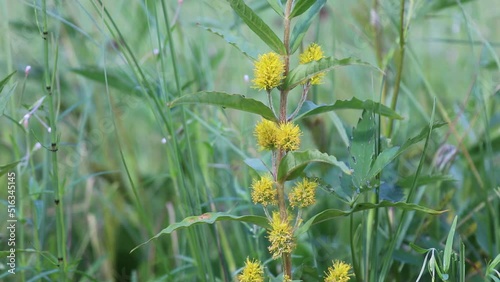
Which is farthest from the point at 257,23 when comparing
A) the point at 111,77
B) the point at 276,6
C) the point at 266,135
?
the point at 111,77

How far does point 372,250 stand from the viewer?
1031 mm

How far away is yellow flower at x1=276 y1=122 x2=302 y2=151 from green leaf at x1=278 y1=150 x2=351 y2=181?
0.02 meters

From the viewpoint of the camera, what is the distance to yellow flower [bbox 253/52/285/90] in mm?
840

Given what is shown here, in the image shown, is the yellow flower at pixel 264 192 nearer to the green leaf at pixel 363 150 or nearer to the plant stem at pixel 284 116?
the plant stem at pixel 284 116

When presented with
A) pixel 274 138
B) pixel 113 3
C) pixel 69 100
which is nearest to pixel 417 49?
pixel 113 3

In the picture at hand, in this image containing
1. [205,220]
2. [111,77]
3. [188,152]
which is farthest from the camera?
[111,77]

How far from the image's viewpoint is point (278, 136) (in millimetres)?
853

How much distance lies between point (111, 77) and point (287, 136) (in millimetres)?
752

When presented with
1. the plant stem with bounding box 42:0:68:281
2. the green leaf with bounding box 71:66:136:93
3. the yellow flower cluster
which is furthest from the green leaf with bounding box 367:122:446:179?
the green leaf with bounding box 71:66:136:93

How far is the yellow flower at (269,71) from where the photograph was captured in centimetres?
84

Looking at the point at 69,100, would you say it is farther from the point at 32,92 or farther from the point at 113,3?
the point at 113,3

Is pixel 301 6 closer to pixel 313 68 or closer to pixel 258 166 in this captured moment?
pixel 313 68

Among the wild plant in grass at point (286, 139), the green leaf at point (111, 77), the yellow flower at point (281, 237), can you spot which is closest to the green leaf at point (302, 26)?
the wild plant in grass at point (286, 139)

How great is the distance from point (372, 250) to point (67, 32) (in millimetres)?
1145
